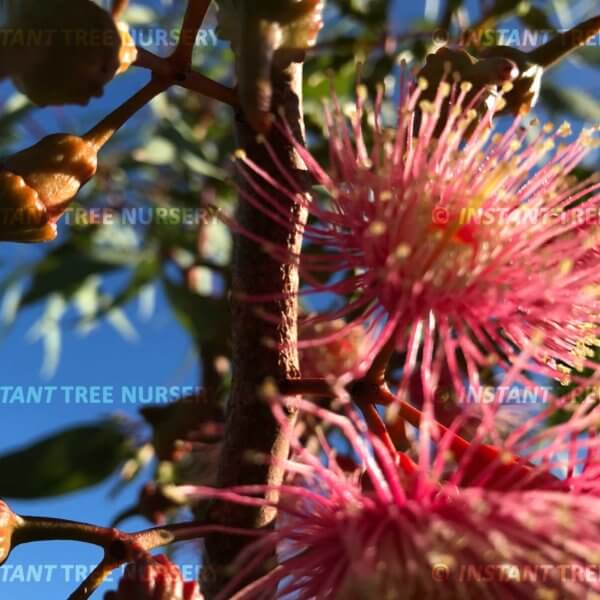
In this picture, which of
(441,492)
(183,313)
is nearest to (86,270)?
(183,313)

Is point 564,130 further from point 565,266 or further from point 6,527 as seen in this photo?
point 6,527

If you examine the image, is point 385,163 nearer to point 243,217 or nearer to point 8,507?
point 243,217

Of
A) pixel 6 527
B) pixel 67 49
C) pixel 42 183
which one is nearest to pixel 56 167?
pixel 42 183

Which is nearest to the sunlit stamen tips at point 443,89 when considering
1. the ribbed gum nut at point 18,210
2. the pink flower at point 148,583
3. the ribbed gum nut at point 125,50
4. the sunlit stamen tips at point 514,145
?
the sunlit stamen tips at point 514,145

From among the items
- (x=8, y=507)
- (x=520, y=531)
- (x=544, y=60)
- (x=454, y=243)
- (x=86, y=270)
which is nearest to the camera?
(x=520, y=531)

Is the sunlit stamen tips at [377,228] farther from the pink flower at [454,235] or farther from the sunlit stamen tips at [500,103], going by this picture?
the sunlit stamen tips at [500,103]

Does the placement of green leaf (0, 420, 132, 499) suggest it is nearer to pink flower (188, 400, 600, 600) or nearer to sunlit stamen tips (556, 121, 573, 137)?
pink flower (188, 400, 600, 600)

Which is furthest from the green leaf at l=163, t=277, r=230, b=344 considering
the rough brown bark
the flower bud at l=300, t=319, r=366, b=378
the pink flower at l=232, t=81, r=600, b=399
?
the rough brown bark
